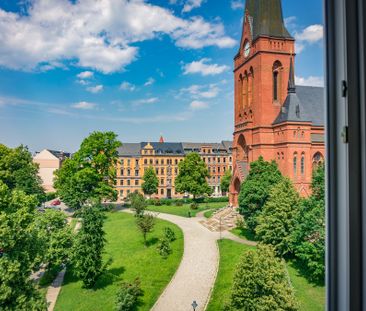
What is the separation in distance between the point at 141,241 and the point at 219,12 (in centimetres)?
804

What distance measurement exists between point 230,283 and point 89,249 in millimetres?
3144

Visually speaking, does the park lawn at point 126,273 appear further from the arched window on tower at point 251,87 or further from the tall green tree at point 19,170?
the arched window on tower at point 251,87

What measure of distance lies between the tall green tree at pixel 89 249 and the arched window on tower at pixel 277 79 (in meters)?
10.8

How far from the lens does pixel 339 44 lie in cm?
142

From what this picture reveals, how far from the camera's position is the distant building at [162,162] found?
866 inches

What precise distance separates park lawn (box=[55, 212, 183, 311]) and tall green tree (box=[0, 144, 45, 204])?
2.15 metres

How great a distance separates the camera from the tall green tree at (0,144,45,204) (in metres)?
3.82

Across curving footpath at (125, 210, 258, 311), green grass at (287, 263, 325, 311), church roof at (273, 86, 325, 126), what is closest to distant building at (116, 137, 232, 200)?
curving footpath at (125, 210, 258, 311)

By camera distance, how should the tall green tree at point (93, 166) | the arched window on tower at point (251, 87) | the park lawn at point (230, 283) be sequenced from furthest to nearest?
the arched window on tower at point (251, 87) < the tall green tree at point (93, 166) < the park lawn at point (230, 283)

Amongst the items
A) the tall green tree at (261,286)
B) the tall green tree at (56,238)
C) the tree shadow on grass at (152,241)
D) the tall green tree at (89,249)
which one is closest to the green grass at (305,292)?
the tall green tree at (261,286)

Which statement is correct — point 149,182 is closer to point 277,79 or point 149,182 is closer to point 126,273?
point 277,79

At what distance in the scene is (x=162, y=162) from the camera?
2388cm

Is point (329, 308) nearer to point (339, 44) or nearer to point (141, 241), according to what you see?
point (339, 44)

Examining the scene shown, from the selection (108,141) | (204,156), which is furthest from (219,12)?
(204,156)
